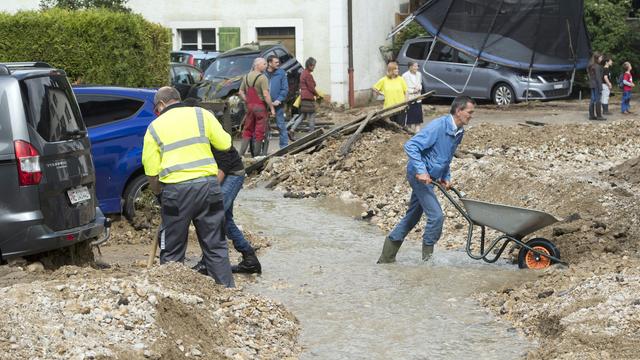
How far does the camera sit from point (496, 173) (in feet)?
46.8

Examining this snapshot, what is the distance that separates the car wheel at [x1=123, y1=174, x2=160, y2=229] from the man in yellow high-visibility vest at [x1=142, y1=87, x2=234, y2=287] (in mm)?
3490

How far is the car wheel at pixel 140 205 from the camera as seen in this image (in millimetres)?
12128

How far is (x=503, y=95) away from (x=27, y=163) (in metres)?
21.3

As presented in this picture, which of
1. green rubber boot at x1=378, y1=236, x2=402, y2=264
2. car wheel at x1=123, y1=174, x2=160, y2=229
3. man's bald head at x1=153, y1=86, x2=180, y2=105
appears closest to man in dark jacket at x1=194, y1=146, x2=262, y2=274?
man's bald head at x1=153, y1=86, x2=180, y2=105

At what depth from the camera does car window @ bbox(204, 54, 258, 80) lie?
A: 24.2 metres

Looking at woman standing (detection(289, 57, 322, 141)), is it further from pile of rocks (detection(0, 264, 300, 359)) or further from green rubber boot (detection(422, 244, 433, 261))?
pile of rocks (detection(0, 264, 300, 359))

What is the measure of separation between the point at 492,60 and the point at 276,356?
71.7ft

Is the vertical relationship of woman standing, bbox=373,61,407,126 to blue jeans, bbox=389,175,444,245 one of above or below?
above

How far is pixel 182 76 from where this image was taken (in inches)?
955

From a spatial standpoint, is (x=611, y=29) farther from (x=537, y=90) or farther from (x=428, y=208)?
(x=428, y=208)

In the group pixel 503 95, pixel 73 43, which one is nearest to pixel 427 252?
pixel 73 43

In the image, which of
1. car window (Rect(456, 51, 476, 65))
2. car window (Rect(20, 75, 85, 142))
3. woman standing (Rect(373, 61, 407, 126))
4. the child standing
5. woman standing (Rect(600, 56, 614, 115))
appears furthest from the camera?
car window (Rect(456, 51, 476, 65))

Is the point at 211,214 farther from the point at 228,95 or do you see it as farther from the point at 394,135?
the point at 228,95

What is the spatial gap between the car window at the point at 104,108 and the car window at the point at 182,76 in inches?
452
